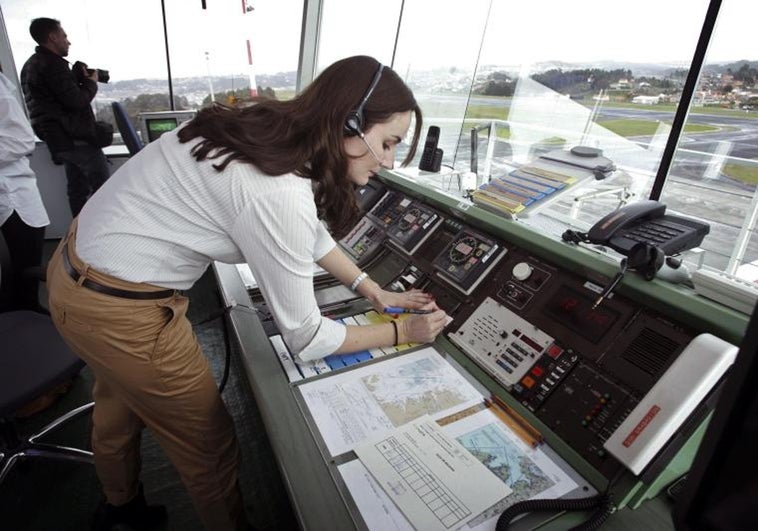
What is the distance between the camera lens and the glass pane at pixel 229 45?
4004mm

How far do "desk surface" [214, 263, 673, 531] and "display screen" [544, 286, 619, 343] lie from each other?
1.09ft

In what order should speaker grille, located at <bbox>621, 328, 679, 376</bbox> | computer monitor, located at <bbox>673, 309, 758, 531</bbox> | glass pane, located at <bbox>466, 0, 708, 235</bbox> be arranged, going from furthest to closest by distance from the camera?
glass pane, located at <bbox>466, 0, 708, 235</bbox>, speaker grille, located at <bbox>621, 328, 679, 376</bbox>, computer monitor, located at <bbox>673, 309, 758, 531</bbox>

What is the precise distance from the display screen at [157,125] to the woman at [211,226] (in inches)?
130

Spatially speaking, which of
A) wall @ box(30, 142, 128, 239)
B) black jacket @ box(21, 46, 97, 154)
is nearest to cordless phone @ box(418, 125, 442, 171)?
black jacket @ box(21, 46, 97, 154)

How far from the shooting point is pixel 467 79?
3.33m

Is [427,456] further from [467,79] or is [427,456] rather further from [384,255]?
[467,79]

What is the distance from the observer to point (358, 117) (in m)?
0.91

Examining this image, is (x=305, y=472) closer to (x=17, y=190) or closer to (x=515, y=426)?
(x=515, y=426)

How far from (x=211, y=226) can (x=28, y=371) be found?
958 mm

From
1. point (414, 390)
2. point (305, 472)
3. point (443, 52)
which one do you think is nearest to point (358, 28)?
point (443, 52)

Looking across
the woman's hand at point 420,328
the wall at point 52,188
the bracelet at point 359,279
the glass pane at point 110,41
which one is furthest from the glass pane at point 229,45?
the woman's hand at point 420,328

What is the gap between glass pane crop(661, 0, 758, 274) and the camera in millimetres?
1744

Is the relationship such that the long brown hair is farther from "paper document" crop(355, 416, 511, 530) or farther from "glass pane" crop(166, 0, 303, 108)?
"glass pane" crop(166, 0, 303, 108)

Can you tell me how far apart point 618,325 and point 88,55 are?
15.6ft
